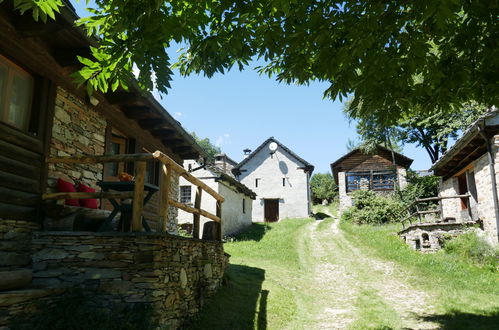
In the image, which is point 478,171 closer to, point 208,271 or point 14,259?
point 208,271

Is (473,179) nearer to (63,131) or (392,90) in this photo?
(392,90)

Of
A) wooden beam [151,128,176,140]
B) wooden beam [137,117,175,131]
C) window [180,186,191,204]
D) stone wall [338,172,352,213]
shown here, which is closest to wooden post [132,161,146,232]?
wooden beam [137,117,175,131]

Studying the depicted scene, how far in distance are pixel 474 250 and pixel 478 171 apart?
121 inches

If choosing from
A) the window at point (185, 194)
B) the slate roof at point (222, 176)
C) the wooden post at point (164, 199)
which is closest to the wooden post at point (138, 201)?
the wooden post at point (164, 199)

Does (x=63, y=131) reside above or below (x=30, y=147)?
above

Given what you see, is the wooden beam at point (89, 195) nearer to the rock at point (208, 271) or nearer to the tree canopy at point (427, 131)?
the rock at point (208, 271)

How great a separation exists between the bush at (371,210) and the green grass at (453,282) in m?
7.95

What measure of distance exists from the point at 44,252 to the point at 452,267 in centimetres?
1160

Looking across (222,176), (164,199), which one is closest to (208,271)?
(164,199)

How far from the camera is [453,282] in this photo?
1051 cm

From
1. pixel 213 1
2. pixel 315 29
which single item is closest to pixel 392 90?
pixel 315 29

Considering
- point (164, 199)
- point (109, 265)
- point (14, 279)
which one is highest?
point (164, 199)

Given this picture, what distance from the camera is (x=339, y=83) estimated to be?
13.8 feet

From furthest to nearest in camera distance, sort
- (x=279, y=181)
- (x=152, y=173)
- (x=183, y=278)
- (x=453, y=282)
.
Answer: (x=279, y=181) → (x=152, y=173) → (x=453, y=282) → (x=183, y=278)
